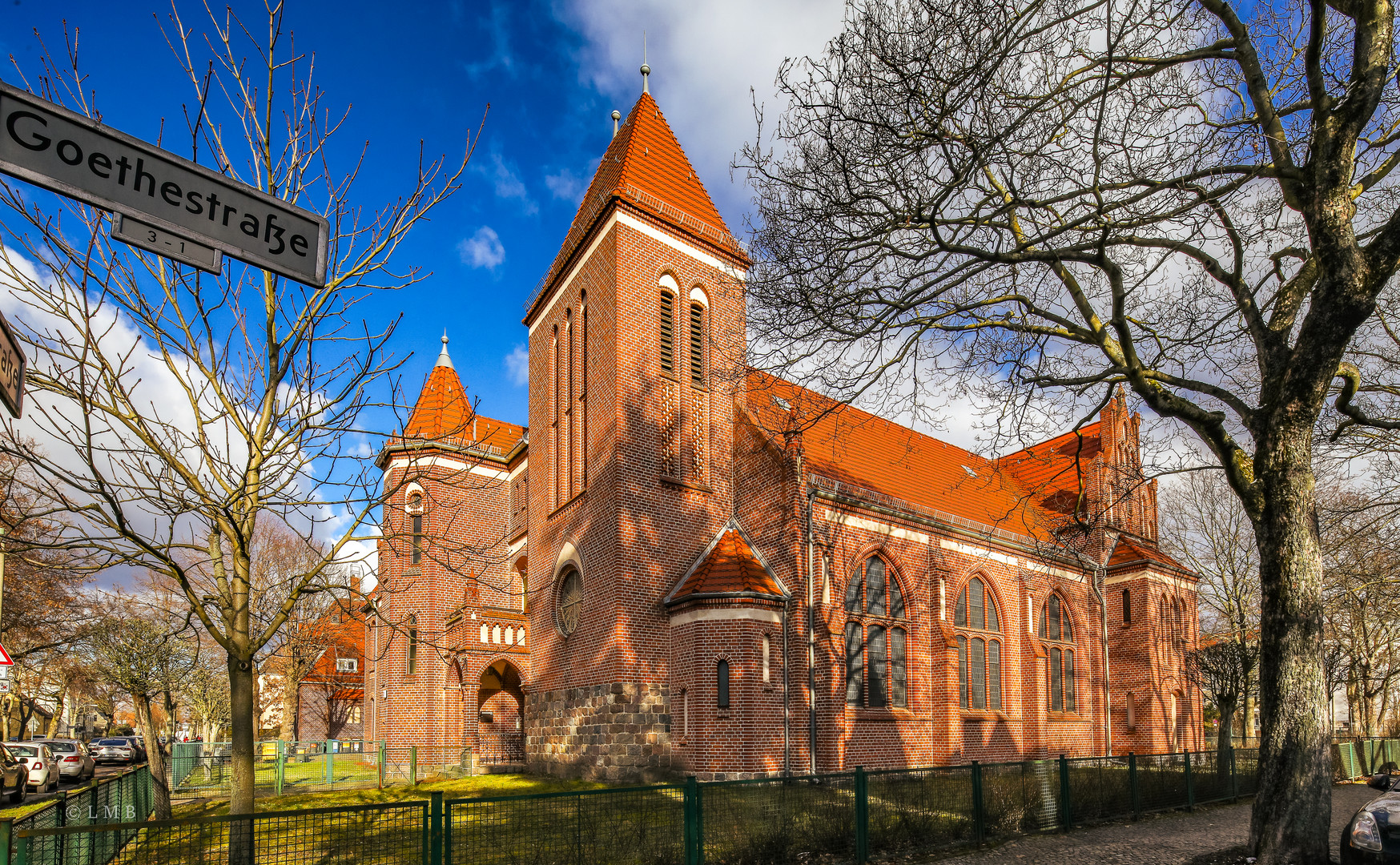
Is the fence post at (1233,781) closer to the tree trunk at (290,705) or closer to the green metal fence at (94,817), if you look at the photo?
the green metal fence at (94,817)

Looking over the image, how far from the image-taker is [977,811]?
12156mm

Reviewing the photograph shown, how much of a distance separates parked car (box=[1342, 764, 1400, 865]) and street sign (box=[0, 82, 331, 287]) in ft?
32.7

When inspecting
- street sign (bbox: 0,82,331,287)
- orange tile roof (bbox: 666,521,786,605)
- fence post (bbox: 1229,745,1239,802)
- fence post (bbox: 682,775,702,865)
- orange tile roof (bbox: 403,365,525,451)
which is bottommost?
fence post (bbox: 1229,745,1239,802)

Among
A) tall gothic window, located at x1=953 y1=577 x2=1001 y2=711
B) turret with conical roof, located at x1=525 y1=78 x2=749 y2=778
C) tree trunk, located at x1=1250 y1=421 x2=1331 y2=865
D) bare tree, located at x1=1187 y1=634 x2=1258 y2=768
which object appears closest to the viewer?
tree trunk, located at x1=1250 y1=421 x2=1331 y2=865

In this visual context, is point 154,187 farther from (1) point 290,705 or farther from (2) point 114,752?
(2) point 114,752

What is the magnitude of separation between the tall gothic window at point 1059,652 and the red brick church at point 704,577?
0.36ft

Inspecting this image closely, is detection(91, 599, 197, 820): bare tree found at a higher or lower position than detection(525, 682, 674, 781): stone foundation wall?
higher

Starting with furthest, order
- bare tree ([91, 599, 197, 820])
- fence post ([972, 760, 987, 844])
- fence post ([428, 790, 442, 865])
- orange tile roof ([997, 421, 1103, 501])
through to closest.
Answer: orange tile roof ([997, 421, 1103, 501]) < bare tree ([91, 599, 197, 820]) < fence post ([972, 760, 987, 844]) < fence post ([428, 790, 442, 865])

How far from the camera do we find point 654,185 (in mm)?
21938

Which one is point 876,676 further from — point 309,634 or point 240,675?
point 309,634

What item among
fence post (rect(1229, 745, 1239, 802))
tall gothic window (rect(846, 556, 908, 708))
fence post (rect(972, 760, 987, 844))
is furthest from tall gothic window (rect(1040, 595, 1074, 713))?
fence post (rect(972, 760, 987, 844))

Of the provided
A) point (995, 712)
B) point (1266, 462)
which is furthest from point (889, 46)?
point (995, 712)

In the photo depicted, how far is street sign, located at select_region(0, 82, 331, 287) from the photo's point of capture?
3045 millimetres

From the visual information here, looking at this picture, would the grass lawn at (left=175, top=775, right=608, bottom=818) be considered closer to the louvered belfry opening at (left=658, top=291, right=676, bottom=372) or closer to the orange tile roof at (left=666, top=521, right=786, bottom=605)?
the orange tile roof at (left=666, top=521, right=786, bottom=605)
